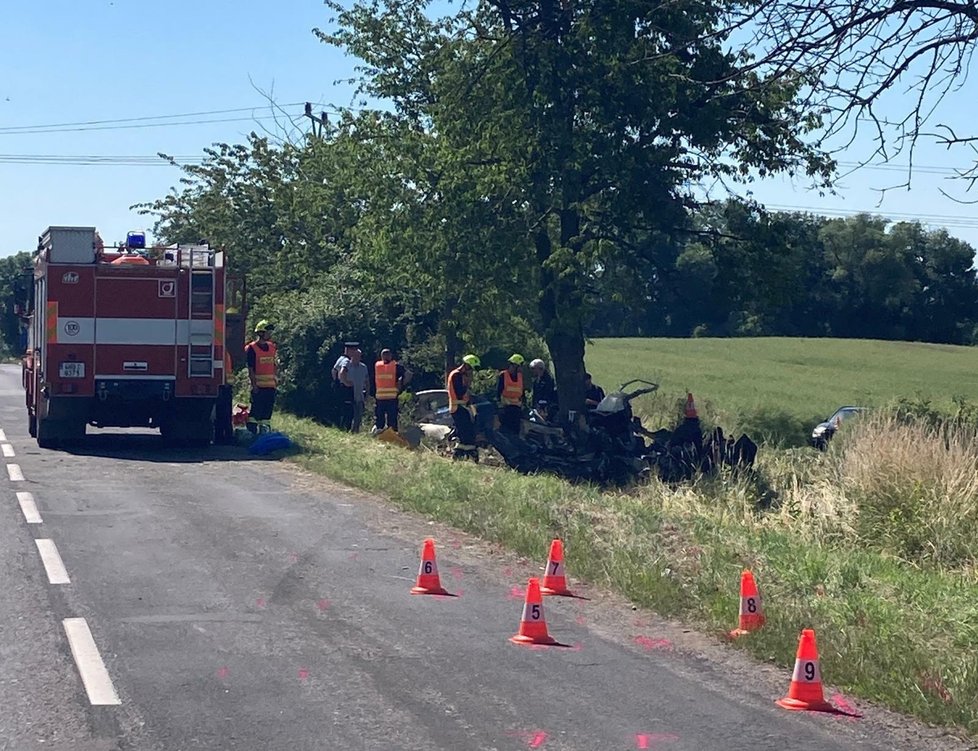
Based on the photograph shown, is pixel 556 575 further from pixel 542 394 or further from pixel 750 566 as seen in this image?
pixel 542 394

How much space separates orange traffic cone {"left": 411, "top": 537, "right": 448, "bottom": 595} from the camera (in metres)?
9.51

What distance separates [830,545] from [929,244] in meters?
75.8

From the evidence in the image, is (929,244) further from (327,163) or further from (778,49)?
(778,49)

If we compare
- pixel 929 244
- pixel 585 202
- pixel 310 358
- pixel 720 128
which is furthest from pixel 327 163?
pixel 929 244

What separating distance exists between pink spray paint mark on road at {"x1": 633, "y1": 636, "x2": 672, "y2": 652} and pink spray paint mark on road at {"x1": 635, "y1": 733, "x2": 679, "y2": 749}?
1782 mm

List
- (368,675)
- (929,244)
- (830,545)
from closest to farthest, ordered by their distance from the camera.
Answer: (368,675) < (830,545) < (929,244)

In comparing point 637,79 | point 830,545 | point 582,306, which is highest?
point 637,79

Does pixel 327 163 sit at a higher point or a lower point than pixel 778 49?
higher

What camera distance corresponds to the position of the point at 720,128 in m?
24.4

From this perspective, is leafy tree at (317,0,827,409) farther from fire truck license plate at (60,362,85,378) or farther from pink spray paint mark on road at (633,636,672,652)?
pink spray paint mark on road at (633,636,672,652)

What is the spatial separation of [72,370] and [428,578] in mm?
10799

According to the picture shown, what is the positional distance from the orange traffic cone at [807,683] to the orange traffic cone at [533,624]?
1645 millimetres

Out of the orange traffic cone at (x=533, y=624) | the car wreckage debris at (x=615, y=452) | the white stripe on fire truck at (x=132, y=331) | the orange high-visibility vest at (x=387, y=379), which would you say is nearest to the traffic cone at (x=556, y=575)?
the orange traffic cone at (x=533, y=624)

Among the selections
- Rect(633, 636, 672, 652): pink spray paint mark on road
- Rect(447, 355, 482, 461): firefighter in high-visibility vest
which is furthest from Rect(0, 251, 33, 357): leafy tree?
Rect(633, 636, 672, 652): pink spray paint mark on road
